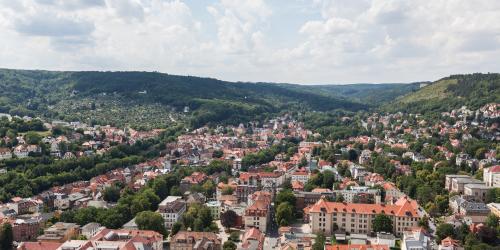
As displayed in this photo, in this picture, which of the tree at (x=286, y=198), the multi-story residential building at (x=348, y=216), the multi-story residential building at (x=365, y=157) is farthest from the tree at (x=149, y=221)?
the multi-story residential building at (x=365, y=157)

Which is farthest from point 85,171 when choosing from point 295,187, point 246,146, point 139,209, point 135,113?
point 135,113

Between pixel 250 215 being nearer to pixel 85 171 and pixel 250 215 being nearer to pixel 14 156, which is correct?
pixel 85 171

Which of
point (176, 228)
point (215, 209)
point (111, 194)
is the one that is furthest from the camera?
point (111, 194)

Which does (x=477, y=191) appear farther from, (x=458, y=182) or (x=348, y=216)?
(x=348, y=216)

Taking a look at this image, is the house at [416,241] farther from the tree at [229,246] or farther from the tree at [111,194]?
the tree at [111,194]

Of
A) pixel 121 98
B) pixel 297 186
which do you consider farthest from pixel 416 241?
pixel 121 98

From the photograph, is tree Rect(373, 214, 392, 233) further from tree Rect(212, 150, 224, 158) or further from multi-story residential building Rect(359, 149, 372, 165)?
tree Rect(212, 150, 224, 158)
